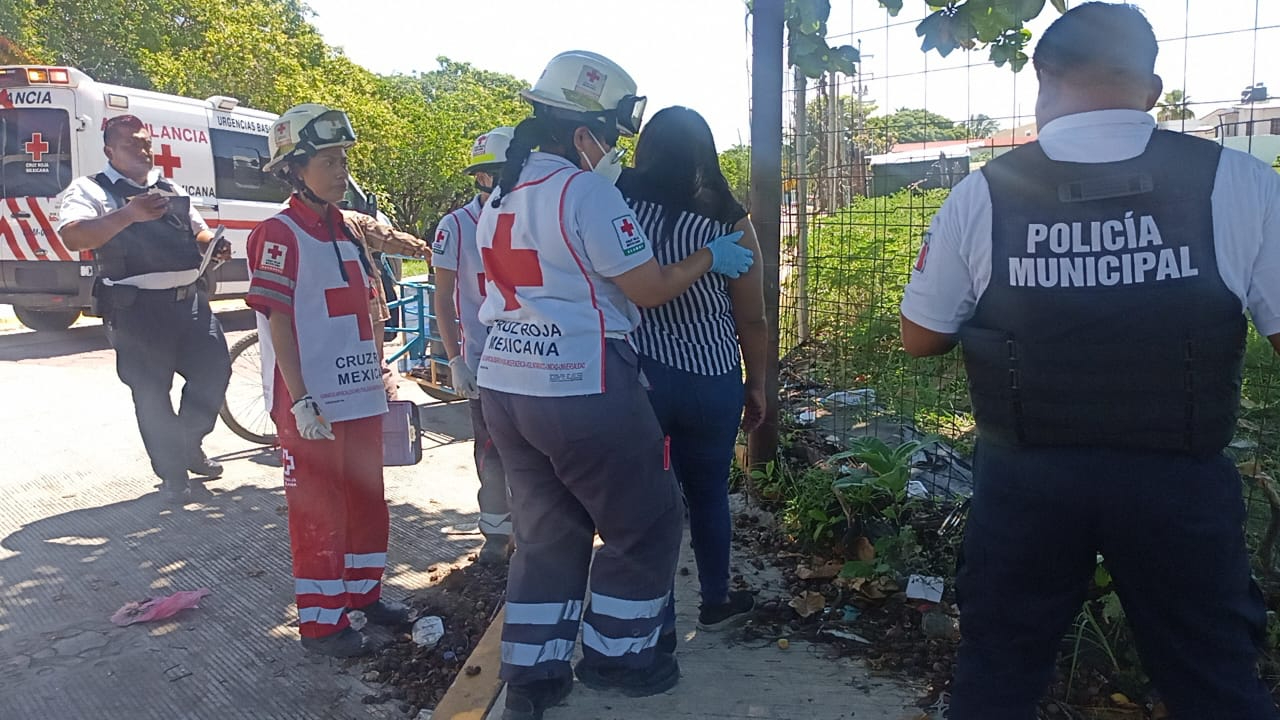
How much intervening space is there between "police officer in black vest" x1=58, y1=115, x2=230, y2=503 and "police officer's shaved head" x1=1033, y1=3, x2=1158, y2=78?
401 centimetres

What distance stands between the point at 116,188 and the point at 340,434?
2291mm

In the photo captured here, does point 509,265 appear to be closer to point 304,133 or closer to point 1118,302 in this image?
point 304,133

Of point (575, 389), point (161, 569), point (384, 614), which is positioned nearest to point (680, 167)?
point (575, 389)

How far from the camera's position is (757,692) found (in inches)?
111

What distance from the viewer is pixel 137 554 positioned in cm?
422

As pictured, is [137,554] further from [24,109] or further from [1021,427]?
[24,109]

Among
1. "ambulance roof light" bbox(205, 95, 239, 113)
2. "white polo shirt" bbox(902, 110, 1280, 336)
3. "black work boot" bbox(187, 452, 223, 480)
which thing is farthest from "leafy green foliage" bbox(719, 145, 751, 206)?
"ambulance roof light" bbox(205, 95, 239, 113)

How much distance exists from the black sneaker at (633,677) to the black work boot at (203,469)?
3.18 m

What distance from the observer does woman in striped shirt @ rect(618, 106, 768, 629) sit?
110 inches

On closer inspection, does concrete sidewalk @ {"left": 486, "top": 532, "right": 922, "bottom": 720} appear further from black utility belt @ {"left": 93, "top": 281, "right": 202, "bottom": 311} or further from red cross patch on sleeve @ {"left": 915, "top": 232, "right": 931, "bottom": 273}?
black utility belt @ {"left": 93, "top": 281, "right": 202, "bottom": 311}

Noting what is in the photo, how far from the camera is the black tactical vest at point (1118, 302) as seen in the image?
1756mm

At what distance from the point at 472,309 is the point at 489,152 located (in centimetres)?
75

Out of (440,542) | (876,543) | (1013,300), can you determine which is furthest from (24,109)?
(1013,300)

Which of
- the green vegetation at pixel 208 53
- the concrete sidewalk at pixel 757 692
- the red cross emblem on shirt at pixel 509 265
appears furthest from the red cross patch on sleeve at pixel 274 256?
the green vegetation at pixel 208 53
